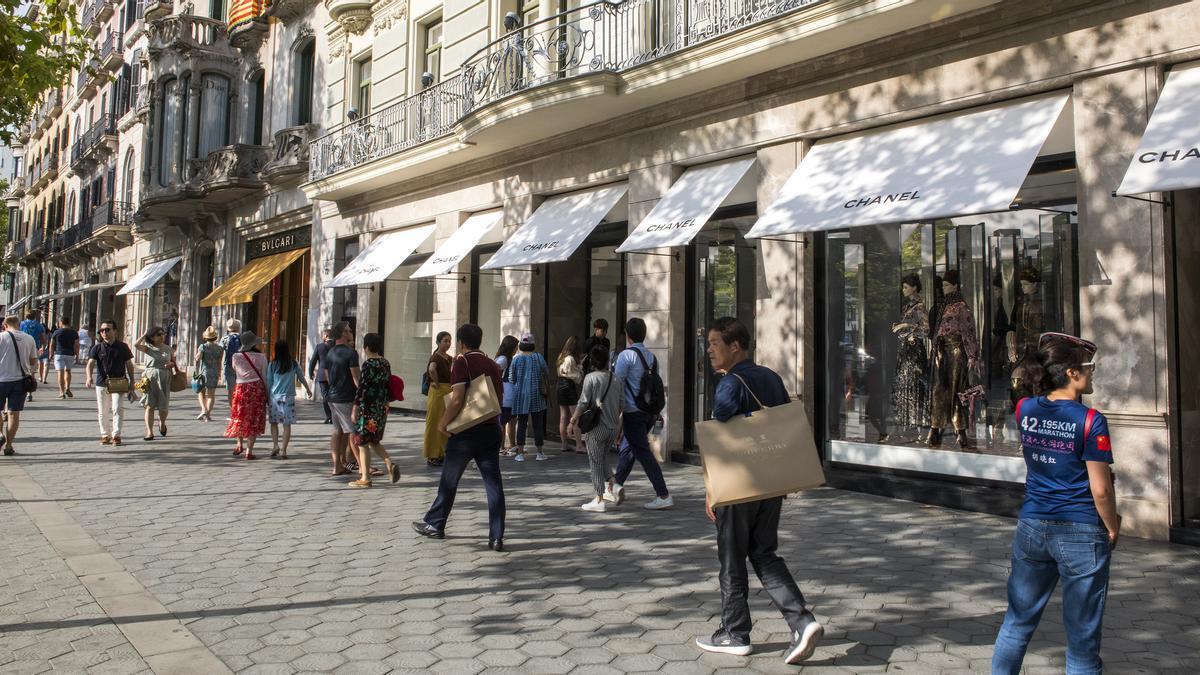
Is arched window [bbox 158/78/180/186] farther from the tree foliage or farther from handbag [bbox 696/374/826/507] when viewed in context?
handbag [bbox 696/374/826/507]

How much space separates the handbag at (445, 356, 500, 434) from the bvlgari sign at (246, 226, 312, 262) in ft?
50.4

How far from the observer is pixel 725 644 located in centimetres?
405

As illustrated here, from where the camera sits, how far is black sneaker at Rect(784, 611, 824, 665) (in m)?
3.85

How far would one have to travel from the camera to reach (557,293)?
1368 cm

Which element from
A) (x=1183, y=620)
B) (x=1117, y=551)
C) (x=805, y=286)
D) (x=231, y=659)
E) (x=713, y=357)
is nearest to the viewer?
(x=231, y=659)

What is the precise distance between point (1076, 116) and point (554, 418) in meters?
8.80

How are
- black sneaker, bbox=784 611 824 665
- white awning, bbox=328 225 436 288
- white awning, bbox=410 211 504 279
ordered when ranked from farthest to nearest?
1. white awning, bbox=328 225 436 288
2. white awning, bbox=410 211 504 279
3. black sneaker, bbox=784 611 824 665

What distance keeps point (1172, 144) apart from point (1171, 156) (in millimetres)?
165

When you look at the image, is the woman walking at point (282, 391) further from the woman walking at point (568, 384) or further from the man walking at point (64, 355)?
the man walking at point (64, 355)

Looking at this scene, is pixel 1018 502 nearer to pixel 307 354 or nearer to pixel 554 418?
pixel 554 418

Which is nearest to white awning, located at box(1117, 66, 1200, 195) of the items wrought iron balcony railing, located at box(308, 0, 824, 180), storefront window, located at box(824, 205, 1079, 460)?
storefront window, located at box(824, 205, 1079, 460)

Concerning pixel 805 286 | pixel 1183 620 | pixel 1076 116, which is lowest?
pixel 1183 620

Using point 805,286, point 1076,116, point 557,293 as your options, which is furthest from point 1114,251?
point 557,293

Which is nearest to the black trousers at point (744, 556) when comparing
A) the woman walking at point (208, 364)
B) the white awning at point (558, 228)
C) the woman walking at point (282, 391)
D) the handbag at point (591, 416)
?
the handbag at point (591, 416)
